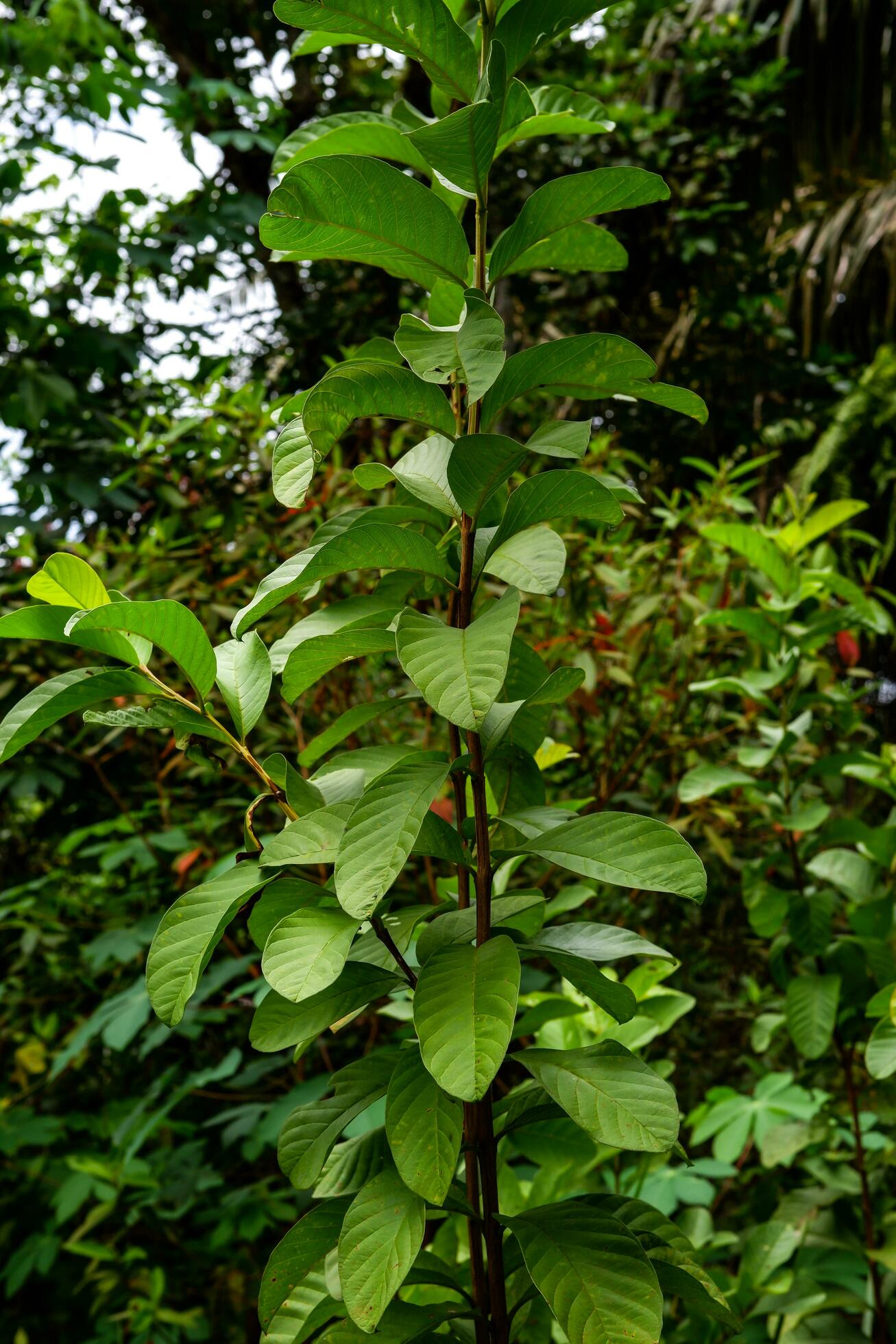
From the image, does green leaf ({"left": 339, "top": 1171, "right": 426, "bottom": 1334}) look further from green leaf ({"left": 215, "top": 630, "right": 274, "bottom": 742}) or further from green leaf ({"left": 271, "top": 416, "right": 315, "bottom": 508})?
green leaf ({"left": 271, "top": 416, "right": 315, "bottom": 508})

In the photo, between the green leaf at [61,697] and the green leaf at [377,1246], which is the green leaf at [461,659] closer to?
the green leaf at [61,697]

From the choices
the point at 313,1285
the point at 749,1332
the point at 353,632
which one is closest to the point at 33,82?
the point at 353,632

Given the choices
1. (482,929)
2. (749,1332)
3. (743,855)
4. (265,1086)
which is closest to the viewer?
(482,929)

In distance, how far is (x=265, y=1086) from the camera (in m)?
1.89

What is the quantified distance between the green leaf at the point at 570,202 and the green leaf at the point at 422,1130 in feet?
1.75

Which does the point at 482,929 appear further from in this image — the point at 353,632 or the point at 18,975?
the point at 18,975

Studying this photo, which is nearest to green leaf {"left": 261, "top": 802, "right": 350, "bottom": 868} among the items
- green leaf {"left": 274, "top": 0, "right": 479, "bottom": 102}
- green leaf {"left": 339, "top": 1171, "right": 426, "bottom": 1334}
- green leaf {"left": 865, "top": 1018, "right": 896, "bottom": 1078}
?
green leaf {"left": 339, "top": 1171, "right": 426, "bottom": 1334}

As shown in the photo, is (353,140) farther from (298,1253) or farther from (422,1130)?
(298,1253)

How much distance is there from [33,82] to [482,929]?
9.70 feet

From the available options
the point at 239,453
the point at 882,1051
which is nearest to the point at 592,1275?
the point at 882,1051

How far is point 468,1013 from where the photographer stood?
0.54 m

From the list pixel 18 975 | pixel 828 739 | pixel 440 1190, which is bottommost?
pixel 18 975

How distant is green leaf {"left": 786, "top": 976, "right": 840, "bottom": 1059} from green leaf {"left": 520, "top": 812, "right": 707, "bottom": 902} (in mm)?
702

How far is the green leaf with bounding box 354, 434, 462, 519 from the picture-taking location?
67 cm
